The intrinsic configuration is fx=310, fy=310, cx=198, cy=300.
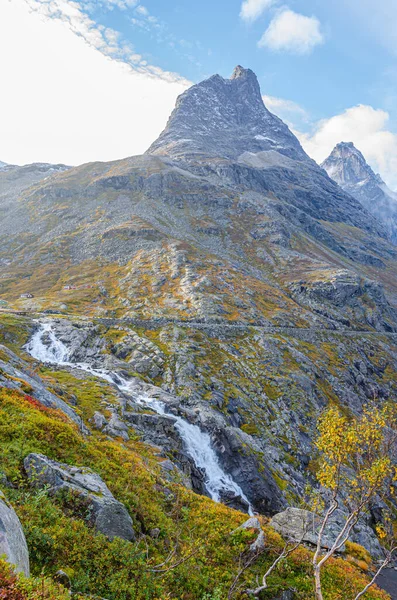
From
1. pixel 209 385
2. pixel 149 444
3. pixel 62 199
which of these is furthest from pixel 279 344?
pixel 62 199

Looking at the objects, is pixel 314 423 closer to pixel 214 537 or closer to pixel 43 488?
pixel 214 537

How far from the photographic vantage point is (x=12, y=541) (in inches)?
321

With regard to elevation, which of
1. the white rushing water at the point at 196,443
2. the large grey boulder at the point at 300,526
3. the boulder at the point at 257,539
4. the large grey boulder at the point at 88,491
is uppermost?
the large grey boulder at the point at 88,491

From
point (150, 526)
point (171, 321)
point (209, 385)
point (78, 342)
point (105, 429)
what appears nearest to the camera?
point (150, 526)

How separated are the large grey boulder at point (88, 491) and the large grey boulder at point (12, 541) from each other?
13.1ft

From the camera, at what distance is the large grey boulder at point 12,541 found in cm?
762

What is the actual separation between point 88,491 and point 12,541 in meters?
6.34

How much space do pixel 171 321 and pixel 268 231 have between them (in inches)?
4886

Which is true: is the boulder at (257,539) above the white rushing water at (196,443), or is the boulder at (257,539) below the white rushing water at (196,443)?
above

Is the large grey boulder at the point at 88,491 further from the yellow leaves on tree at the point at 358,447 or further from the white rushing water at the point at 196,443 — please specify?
the white rushing water at the point at 196,443

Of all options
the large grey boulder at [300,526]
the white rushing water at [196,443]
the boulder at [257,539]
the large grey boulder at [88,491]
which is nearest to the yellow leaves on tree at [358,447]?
the large grey boulder at [300,526]

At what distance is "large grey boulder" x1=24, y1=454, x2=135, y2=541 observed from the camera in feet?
42.6

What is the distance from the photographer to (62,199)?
19038cm

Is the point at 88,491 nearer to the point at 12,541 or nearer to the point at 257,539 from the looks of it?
the point at 12,541
